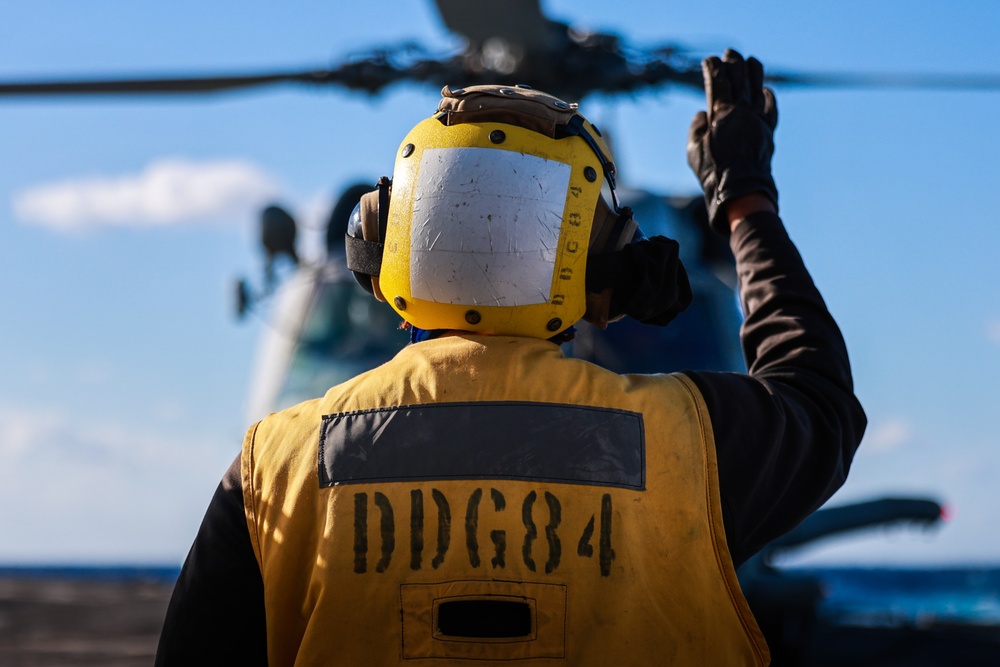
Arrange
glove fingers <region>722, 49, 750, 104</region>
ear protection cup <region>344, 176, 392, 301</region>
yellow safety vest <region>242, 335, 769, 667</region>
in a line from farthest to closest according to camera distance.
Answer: glove fingers <region>722, 49, 750, 104</region>
ear protection cup <region>344, 176, 392, 301</region>
yellow safety vest <region>242, 335, 769, 667</region>

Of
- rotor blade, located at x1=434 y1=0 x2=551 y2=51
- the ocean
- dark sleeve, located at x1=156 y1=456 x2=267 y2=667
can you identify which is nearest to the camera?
dark sleeve, located at x1=156 y1=456 x2=267 y2=667

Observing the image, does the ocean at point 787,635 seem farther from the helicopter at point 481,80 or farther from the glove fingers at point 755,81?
the glove fingers at point 755,81

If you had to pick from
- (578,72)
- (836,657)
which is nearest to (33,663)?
(836,657)

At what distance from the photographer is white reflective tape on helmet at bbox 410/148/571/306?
1.78m

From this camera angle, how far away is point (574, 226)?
5.99ft

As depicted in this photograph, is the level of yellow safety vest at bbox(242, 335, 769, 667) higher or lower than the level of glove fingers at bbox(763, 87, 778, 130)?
lower

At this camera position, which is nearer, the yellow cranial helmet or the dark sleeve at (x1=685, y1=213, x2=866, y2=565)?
the dark sleeve at (x1=685, y1=213, x2=866, y2=565)

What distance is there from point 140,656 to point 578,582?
1083 centimetres

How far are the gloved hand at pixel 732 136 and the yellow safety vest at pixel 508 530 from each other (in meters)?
0.52

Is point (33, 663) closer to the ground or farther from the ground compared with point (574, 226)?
closer to the ground

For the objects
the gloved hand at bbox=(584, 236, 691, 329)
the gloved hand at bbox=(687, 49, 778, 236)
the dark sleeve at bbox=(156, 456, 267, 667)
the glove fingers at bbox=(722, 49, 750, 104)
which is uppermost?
the glove fingers at bbox=(722, 49, 750, 104)

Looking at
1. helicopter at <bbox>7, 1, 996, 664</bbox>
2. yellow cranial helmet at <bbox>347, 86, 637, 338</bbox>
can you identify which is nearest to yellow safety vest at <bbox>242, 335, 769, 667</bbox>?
yellow cranial helmet at <bbox>347, 86, 637, 338</bbox>

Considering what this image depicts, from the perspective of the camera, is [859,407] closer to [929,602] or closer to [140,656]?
[140,656]

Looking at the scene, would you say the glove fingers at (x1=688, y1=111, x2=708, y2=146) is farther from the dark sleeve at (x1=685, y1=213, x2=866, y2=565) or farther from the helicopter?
the helicopter
